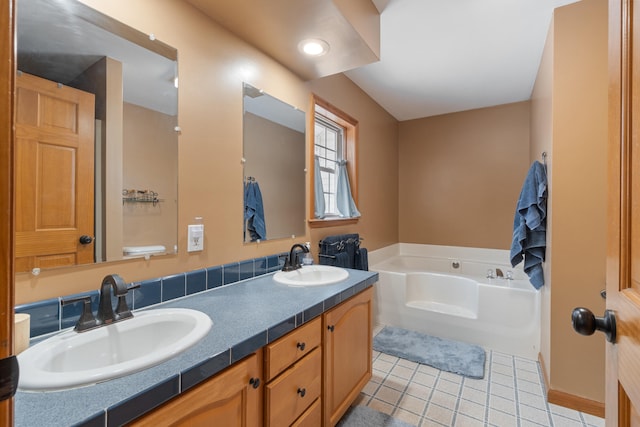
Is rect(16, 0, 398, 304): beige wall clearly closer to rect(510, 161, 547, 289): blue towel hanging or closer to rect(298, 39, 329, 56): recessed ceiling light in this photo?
rect(298, 39, 329, 56): recessed ceiling light

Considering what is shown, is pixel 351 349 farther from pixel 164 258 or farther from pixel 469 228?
pixel 469 228

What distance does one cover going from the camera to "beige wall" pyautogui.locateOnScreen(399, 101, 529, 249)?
132 inches

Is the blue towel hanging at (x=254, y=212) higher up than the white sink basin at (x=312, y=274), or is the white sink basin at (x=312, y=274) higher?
the blue towel hanging at (x=254, y=212)

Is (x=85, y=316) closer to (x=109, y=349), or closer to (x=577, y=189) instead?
(x=109, y=349)

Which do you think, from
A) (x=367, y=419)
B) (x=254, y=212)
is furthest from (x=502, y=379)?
(x=254, y=212)

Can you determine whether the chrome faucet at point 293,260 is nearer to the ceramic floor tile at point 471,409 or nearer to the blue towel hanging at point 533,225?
the ceramic floor tile at point 471,409

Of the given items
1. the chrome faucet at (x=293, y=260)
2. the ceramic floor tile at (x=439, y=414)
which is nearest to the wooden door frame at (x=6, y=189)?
the chrome faucet at (x=293, y=260)

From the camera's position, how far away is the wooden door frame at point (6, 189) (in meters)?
0.32

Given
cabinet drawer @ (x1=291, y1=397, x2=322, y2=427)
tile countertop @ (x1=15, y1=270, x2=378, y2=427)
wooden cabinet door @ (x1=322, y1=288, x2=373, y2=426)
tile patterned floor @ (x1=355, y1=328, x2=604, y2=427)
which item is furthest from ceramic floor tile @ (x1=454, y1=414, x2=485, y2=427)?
tile countertop @ (x1=15, y1=270, x2=378, y2=427)

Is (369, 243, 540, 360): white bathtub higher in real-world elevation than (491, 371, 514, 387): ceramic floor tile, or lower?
higher

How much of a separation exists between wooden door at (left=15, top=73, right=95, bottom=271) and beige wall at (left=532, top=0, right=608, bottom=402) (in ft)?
8.16

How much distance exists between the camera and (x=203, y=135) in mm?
1418

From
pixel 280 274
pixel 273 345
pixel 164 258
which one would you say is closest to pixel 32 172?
pixel 164 258

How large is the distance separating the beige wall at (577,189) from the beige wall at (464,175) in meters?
1.65
